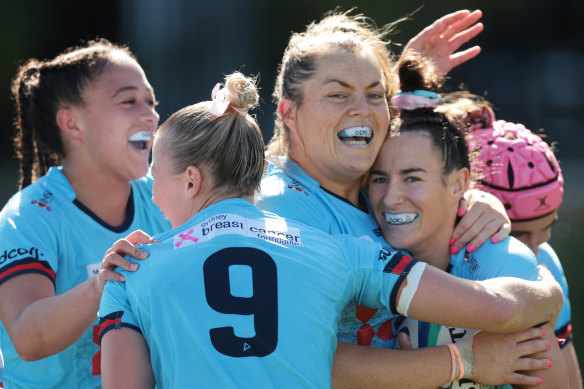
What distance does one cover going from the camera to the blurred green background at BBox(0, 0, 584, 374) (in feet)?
44.7

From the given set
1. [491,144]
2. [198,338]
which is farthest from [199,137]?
[491,144]

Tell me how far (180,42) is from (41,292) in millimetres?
12187

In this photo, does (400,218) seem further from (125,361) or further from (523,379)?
(125,361)

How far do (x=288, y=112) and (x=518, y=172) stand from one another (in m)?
1.11

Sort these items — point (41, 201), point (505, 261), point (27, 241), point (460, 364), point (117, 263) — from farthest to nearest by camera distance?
point (41, 201), point (27, 241), point (505, 261), point (460, 364), point (117, 263)

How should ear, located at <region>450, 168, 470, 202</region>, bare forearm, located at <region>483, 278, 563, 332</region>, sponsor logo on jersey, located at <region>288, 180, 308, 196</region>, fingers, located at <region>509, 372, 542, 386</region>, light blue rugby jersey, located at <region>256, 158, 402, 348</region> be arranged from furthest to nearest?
ear, located at <region>450, 168, 470, 202</region>, sponsor logo on jersey, located at <region>288, 180, 308, 196</region>, light blue rugby jersey, located at <region>256, 158, 402, 348</region>, fingers, located at <region>509, 372, 542, 386</region>, bare forearm, located at <region>483, 278, 563, 332</region>

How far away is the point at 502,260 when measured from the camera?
2916 mm

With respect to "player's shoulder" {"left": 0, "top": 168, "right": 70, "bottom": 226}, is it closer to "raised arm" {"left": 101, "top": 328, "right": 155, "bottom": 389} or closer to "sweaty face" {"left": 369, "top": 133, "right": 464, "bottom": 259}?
"raised arm" {"left": 101, "top": 328, "right": 155, "bottom": 389}

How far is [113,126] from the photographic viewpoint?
3744mm

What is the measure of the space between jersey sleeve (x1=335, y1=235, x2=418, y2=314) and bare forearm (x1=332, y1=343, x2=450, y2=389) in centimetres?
32

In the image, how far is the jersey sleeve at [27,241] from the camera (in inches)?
125

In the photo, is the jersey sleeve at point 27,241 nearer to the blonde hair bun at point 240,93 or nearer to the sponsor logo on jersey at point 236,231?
the sponsor logo on jersey at point 236,231

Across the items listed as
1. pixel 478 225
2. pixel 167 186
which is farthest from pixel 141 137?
pixel 478 225

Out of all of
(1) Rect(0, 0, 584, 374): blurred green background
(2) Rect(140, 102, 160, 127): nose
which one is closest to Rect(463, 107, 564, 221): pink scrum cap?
(2) Rect(140, 102, 160, 127): nose
